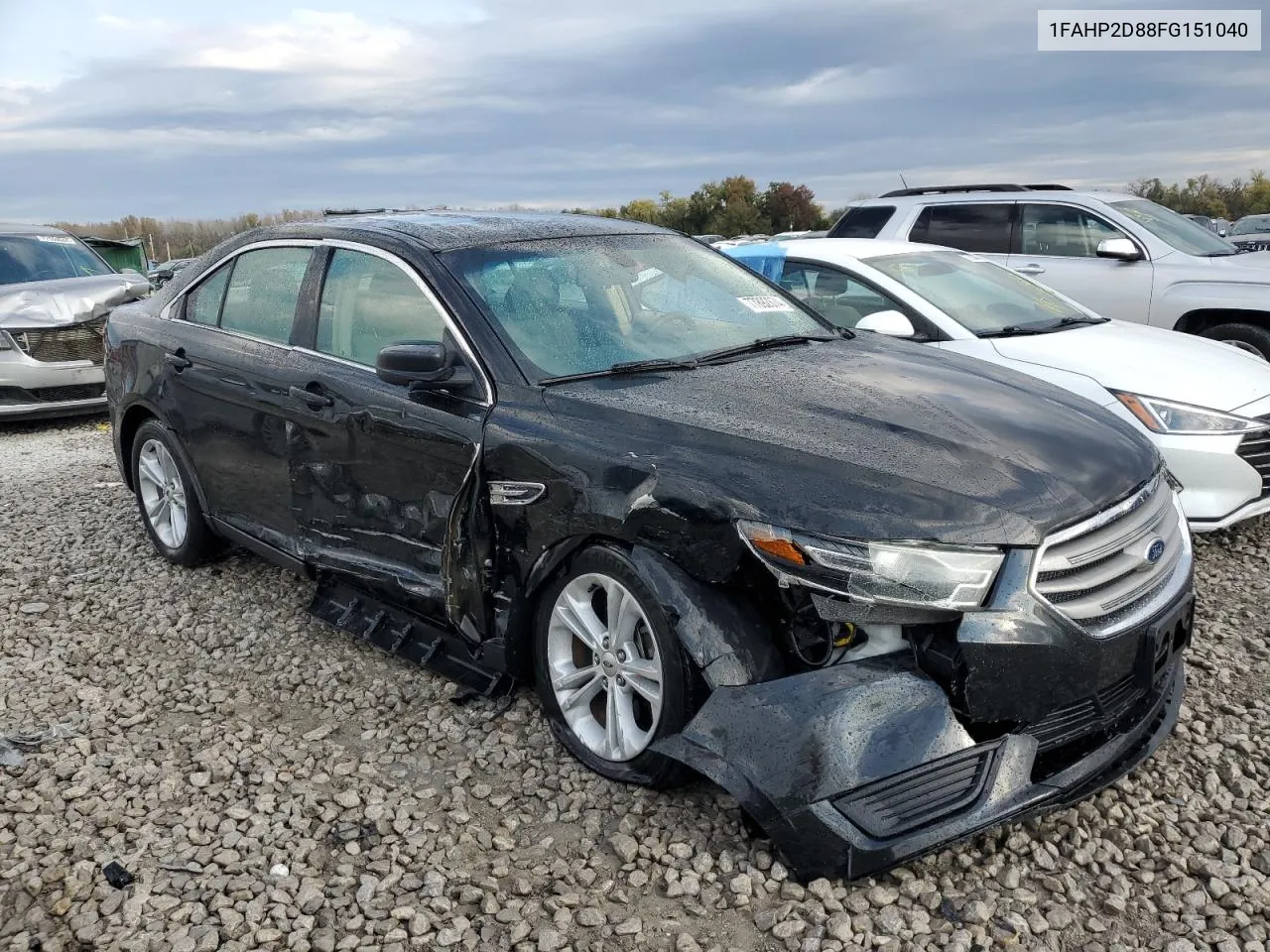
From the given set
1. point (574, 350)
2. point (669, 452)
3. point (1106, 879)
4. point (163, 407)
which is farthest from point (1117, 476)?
point (163, 407)

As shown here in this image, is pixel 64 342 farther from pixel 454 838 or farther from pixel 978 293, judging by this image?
pixel 454 838

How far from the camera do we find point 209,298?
498cm

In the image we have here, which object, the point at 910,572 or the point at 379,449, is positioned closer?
the point at 910,572

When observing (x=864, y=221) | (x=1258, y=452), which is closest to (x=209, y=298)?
(x=1258, y=452)

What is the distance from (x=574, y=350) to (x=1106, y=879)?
2.22 m

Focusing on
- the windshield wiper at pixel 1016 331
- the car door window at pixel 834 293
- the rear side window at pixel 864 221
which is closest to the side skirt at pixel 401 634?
the car door window at pixel 834 293

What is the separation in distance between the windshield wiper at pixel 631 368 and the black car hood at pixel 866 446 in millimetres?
55

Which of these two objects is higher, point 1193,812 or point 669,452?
point 669,452

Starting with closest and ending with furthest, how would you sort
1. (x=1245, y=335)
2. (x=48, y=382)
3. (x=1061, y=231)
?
(x=1245, y=335) < (x=1061, y=231) < (x=48, y=382)

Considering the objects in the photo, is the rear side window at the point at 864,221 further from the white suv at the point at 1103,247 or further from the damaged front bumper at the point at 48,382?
the damaged front bumper at the point at 48,382

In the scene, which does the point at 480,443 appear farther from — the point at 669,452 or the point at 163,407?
the point at 163,407

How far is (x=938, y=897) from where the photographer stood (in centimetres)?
271

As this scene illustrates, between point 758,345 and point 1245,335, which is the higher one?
point 758,345

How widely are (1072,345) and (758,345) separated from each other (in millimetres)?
2423
